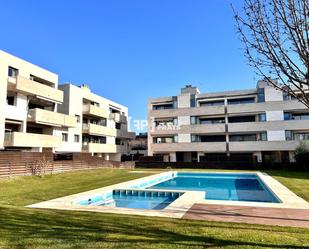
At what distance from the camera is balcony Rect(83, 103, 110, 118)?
39.1 meters

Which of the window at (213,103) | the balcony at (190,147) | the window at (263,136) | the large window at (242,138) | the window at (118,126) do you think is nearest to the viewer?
the window at (263,136)

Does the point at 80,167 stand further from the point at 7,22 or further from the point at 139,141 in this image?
the point at 139,141

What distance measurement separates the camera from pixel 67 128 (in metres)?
34.8

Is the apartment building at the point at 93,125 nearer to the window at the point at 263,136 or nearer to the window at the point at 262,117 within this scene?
the window at the point at 263,136

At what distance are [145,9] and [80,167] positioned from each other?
1880 centimetres

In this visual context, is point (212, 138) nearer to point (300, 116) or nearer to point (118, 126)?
point (300, 116)

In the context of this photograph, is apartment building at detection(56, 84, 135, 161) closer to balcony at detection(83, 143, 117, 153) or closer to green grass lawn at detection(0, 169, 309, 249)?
balcony at detection(83, 143, 117, 153)

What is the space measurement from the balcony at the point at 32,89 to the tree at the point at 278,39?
81.9 ft

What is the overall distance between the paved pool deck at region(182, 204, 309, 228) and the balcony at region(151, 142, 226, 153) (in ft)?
107

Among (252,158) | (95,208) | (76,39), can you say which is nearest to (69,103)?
(76,39)

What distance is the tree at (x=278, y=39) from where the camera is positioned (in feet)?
15.9

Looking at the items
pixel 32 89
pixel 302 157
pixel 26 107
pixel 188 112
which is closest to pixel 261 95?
pixel 188 112

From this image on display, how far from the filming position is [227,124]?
142 ft

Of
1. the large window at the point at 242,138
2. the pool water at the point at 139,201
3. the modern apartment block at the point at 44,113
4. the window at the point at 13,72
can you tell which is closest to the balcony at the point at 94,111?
the modern apartment block at the point at 44,113
